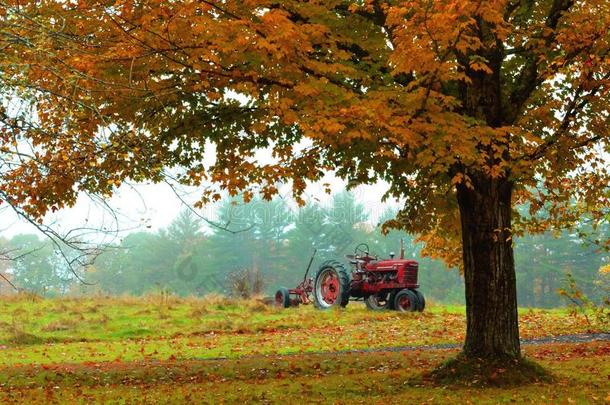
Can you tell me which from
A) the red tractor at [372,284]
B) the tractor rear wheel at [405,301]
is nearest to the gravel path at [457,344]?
the tractor rear wheel at [405,301]

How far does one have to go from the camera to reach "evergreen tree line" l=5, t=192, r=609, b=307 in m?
70.4

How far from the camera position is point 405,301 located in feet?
82.3

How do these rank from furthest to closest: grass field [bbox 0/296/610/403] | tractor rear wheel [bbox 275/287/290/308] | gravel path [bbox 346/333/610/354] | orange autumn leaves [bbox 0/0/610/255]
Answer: tractor rear wheel [bbox 275/287/290/308] → gravel path [bbox 346/333/610/354] → grass field [bbox 0/296/610/403] → orange autumn leaves [bbox 0/0/610/255]

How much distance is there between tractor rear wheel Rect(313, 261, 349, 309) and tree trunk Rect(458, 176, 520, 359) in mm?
13876

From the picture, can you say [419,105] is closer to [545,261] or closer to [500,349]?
[500,349]

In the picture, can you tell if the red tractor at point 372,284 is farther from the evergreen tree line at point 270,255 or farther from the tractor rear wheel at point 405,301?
the evergreen tree line at point 270,255

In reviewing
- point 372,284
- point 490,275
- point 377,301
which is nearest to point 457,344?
point 490,275

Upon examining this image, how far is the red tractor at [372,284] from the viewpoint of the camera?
2512cm

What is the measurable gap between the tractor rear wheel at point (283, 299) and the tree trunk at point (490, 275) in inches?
657

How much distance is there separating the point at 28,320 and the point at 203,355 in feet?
29.0

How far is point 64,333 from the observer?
20125mm

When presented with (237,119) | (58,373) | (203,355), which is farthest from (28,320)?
(237,119)

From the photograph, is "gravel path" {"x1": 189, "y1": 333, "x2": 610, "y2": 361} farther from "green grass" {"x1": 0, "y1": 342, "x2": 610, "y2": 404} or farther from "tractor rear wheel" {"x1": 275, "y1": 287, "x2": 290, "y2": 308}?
"tractor rear wheel" {"x1": 275, "y1": 287, "x2": 290, "y2": 308}

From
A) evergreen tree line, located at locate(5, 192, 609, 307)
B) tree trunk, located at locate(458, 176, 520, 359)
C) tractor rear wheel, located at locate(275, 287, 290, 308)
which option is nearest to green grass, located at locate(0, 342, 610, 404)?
tree trunk, located at locate(458, 176, 520, 359)
